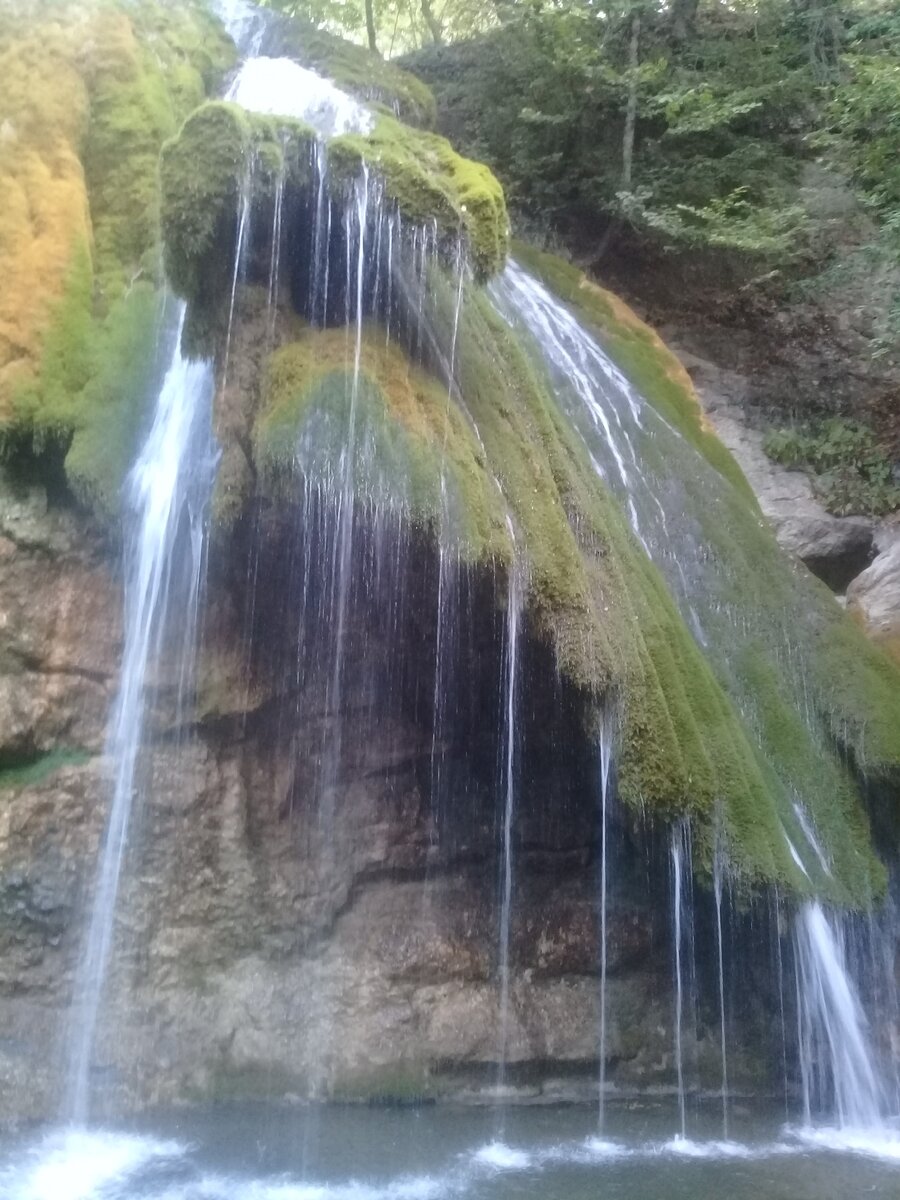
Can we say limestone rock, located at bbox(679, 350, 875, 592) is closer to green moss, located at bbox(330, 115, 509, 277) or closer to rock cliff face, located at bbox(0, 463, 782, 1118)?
rock cliff face, located at bbox(0, 463, 782, 1118)

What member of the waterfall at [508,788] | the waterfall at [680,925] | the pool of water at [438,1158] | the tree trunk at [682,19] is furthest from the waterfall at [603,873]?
the tree trunk at [682,19]

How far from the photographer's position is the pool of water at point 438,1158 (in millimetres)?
5367

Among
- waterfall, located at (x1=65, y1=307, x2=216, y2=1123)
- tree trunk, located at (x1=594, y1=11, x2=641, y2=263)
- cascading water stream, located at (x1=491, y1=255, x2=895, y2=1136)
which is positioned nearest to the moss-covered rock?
waterfall, located at (x1=65, y1=307, x2=216, y2=1123)

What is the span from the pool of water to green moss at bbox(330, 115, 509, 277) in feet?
17.0

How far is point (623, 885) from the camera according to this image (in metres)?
7.41

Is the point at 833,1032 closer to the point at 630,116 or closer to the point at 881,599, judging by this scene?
the point at 881,599

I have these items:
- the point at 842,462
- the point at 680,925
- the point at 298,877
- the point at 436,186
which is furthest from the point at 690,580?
the point at 842,462

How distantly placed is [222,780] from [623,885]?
2.83 meters

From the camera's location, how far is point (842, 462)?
10883mm

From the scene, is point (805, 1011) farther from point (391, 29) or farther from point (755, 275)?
point (391, 29)

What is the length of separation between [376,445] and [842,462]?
6498 millimetres

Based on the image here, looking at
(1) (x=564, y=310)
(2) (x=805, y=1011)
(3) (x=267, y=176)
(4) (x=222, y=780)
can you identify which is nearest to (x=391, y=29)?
(1) (x=564, y=310)

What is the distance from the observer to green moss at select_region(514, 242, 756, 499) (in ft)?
31.2

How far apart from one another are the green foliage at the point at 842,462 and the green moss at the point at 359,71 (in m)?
4.97
